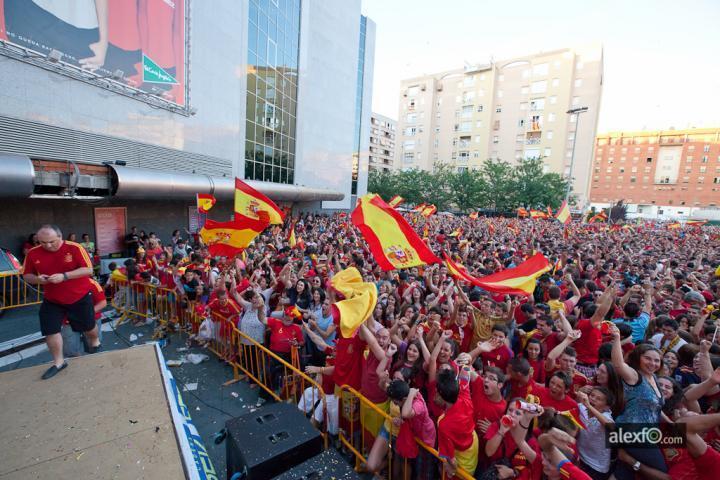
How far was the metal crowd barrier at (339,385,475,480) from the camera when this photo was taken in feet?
11.0

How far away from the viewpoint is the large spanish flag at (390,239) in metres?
5.64

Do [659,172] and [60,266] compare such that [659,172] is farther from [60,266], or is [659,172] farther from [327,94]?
[60,266]

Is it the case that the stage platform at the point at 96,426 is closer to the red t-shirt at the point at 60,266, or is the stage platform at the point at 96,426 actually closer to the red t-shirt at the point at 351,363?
the red t-shirt at the point at 60,266

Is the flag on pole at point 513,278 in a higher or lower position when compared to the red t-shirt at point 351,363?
higher

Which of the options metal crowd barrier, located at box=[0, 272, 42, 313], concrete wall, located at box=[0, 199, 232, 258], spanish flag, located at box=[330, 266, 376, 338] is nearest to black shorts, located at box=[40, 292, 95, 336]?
spanish flag, located at box=[330, 266, 376, 338]

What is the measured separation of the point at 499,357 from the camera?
4.38m

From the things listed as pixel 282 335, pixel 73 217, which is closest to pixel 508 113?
pixel 73 217

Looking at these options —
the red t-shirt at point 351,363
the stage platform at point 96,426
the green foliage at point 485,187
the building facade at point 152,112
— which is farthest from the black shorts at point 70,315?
the green foliage at point 485,187

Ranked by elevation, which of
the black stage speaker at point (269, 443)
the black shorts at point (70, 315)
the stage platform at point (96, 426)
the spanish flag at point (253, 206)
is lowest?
the black stage speaker at point (269, 443)

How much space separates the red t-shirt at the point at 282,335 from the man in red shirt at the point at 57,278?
2535 mm

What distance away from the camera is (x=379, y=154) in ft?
275

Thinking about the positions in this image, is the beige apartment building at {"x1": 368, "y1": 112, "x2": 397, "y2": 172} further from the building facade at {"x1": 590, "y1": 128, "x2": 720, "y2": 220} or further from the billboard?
the billboard

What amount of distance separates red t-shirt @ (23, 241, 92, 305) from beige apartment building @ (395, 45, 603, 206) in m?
64.1

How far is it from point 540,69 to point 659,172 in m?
50.1
